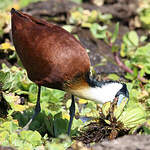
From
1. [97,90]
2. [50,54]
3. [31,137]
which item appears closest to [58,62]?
[50,54]

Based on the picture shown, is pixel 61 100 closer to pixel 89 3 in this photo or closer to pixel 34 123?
pixel 34 123

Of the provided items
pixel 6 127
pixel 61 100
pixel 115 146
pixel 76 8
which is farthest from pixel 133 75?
pixel 115 146

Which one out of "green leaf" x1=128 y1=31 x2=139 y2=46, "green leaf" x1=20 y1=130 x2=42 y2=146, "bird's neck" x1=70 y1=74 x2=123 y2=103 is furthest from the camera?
"green leaf" x1=128 y1=31 x2=139 y2=46

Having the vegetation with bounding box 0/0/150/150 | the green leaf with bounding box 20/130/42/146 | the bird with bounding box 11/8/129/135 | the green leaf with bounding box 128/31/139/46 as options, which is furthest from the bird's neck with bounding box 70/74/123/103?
the green leaf with bounding box 128/31/139/46

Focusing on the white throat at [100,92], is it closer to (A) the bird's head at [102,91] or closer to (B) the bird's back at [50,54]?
(A) the bird's head at [102,91]

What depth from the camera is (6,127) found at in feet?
12.9

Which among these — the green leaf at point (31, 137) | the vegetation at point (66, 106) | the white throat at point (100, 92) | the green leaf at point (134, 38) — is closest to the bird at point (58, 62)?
the white throat at point (100, 92)

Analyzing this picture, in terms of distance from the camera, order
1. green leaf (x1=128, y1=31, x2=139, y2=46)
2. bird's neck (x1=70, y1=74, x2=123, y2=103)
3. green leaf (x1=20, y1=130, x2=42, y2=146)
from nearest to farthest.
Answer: green leaf (x1=20, y1=130, x2=42, y2=146) < bird's neck (x1=70, y1=74, x2=123, y2=103) < green leaf (x1=128, y1=31, x2=139, y2=46)

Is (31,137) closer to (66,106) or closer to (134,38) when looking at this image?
(66,106)

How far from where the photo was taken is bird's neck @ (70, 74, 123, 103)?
3.85 meters

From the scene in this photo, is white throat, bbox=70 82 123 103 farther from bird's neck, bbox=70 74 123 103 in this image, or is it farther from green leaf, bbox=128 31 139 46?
green leaf, bbox=128 31 139 46

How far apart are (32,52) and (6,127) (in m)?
0.84

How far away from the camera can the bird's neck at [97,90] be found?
12.6ft

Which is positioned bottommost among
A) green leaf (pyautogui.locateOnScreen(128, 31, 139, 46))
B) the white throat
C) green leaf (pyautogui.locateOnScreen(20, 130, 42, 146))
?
green leaf (pyautogui.locateOnScreen(20, 130, 42, 146))
